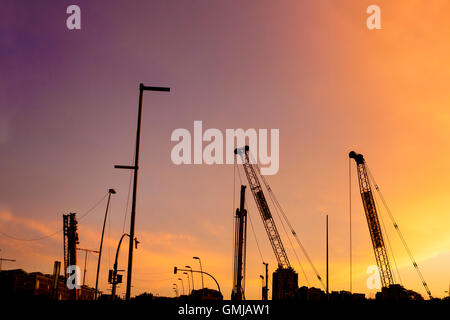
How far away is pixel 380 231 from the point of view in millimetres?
108938

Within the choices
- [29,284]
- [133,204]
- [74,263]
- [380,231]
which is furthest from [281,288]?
[133,204]

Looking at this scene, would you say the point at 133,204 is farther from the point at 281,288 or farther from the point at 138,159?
the point at 281,288

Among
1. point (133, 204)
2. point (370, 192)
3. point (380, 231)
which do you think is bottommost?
point (133, 204)
